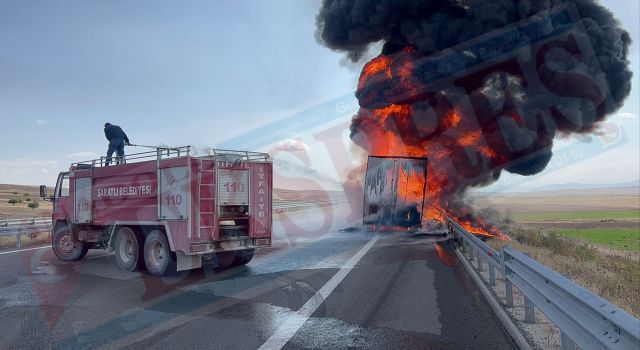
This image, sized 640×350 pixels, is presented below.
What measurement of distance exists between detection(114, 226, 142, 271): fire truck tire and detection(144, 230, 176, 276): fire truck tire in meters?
0.30

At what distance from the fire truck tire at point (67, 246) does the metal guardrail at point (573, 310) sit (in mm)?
10269

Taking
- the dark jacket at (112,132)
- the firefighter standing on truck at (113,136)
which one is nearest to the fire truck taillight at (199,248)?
the firefighter standing on truck at (113,136)

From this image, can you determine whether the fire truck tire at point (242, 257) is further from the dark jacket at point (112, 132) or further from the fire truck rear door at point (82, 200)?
the dark jacket at point (112, 132)

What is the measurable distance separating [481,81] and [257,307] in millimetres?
17410

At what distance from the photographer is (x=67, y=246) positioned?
12.6 metres

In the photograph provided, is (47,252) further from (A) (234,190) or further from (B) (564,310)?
(B) (564,310)

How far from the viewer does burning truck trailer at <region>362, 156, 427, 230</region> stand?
1750 centimetres

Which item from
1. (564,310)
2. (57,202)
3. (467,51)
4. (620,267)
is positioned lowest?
(620,267)

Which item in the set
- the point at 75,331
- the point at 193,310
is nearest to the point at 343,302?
the point at 193,310

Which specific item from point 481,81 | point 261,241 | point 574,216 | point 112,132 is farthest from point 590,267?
point 574,216

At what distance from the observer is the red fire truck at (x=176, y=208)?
30.8ft

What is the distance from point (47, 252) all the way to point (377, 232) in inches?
436

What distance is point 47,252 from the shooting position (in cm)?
1500

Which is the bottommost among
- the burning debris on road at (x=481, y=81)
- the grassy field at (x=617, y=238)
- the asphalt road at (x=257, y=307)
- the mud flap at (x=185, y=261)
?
the grassy field at (x=617, y=238)
